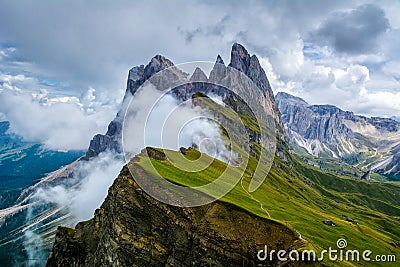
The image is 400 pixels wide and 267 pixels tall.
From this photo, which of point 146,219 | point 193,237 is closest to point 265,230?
point 193,237

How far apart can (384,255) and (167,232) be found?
6764 centimetres

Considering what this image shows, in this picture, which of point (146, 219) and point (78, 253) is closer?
point (146, 219)

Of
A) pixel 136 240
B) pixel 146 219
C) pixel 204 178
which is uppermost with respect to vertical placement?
pixel 204 178

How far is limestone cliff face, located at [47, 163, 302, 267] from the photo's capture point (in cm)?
5828

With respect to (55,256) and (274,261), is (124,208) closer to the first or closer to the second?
A: (274,261)

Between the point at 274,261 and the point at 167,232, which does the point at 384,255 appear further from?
the point at 167,232

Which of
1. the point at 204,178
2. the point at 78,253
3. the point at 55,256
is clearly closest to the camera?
the point at 204,178

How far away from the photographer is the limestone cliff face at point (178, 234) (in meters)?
58.3

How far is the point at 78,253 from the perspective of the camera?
92.4 metres

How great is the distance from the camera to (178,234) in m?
63.8

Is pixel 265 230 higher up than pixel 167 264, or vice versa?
pixel 265 230

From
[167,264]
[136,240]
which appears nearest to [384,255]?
[167,264]

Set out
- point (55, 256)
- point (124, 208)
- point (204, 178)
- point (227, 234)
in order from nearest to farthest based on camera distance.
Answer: point (227, 234)
point (124, 208)
point (204, 178)
point (55, 256)

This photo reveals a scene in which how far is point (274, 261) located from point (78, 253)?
63.5m
